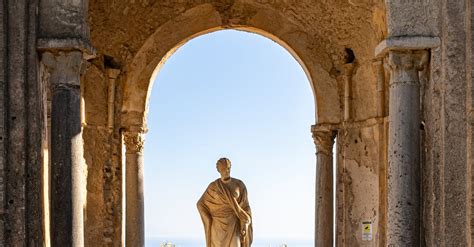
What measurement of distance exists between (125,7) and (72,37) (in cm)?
355

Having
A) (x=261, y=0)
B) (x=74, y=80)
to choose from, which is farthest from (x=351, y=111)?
(x=74, y=80)

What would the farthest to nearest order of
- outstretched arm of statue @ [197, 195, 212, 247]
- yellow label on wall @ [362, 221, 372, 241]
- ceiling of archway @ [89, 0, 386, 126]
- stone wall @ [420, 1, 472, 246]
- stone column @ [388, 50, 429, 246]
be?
outstretched arm of statue @ [197, 195, 212, 247] → ceiling of archway @ [89, 0, 386, 126] → yellow label on wall @ [362, 221, 372, 241] → stone column @ [388, 50, 429, 246] → stone wall @ [420, 1, 472, 246]

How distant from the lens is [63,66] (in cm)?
1112

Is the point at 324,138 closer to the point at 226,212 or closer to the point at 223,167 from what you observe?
the point at 223,167

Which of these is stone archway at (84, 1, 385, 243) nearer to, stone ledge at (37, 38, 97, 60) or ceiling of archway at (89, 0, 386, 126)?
ceiling of archway at (89, 0, 386, 126)

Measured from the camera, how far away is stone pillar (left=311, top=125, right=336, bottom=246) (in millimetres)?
15281

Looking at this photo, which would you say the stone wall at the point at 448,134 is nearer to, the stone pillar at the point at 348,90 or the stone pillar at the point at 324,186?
the stone pillar at the point at 348,90

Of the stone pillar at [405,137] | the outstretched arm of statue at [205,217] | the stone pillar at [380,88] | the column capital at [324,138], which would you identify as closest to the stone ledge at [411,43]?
the stone pillar at [405,137]

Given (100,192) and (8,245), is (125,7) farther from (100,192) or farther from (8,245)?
(8,245)

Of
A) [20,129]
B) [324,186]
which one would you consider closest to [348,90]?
[324,186]

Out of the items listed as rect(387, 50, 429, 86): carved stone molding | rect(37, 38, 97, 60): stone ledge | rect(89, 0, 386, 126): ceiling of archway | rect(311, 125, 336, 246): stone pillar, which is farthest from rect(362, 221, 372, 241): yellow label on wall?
rect(37, 38, 97, 60): stone ledge

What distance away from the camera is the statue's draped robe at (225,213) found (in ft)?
48.8

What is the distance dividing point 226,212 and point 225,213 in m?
0.02

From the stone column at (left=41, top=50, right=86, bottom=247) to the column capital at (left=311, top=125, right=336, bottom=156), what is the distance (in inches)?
200
